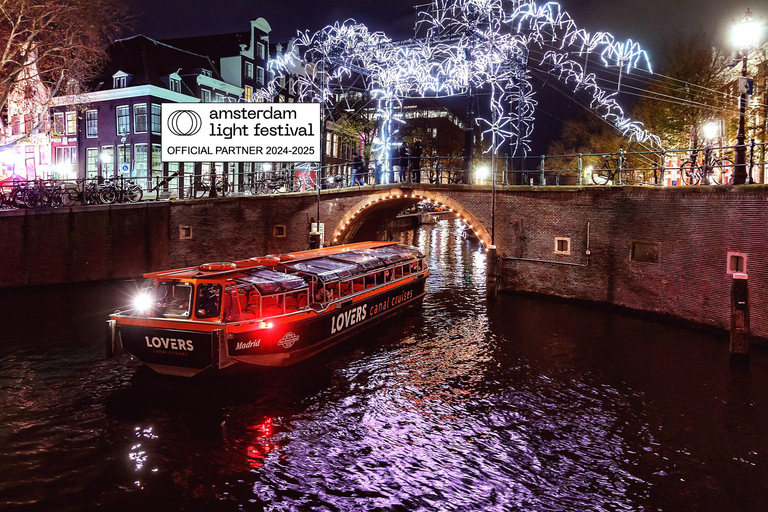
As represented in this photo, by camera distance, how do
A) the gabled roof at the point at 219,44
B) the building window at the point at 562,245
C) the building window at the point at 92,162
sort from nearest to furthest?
the building window at the point at 562,245 → the building window at the point at 92,162 → the gabled roof at the point at 219,44

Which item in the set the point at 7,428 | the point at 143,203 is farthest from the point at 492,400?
the point at 143,203

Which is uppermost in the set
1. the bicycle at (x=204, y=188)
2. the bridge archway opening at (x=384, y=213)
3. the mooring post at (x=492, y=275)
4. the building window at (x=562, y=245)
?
the bicycle at (x=204, y=188)

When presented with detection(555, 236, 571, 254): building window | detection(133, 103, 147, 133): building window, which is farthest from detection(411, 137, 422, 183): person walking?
detection(133, 103, 147, 133): building window

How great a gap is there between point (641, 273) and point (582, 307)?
244 centimetres

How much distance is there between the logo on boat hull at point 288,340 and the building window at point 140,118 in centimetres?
2886

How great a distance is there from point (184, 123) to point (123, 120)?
18.7 meters

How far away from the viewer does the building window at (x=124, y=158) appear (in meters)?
36.7

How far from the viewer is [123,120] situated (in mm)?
37031

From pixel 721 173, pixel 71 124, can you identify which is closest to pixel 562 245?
pixel 721 173

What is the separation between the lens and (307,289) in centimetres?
1387

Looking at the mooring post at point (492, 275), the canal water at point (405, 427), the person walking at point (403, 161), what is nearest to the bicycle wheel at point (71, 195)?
the canal water at point (405, 427)

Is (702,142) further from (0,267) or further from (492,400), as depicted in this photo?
Answer: (0,267)

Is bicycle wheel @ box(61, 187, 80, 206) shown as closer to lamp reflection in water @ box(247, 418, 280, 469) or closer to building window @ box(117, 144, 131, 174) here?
building window @ box(117, 144, 131, 174)

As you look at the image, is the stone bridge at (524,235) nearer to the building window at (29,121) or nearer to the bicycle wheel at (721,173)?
the bicycle wheel at (721,173)
